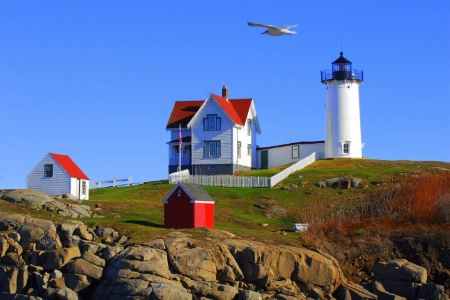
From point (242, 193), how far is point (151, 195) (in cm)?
584

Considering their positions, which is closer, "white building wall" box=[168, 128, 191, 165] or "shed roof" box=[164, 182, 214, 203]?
"shed roof" box=[164, 182, 214, 203]

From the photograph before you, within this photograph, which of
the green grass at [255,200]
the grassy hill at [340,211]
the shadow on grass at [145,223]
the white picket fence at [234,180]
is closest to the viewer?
the grassy hill at [340,211]

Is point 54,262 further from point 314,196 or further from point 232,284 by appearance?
point 314,196

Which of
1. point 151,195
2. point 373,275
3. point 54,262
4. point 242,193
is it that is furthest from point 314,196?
point 54,262

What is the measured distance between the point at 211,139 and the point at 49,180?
732 inches

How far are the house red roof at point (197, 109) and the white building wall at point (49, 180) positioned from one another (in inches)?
747

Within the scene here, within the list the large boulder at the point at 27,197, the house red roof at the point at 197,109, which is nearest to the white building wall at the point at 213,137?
the house red roof at the point at 197,109

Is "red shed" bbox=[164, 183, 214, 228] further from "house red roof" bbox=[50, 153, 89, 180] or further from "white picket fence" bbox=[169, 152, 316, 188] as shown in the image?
"white picket fence" bbox=[169, 152, 316, 188]

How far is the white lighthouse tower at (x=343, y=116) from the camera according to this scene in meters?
78.4

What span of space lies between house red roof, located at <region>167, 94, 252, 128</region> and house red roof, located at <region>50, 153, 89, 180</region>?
56.4 ft

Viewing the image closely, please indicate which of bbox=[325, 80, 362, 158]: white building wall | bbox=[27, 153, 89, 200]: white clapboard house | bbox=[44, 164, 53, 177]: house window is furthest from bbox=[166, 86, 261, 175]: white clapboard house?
bbox=[44, 164, 53, 177]: house window

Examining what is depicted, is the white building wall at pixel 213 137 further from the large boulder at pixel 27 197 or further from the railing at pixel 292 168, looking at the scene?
the large boulder at pixel 27 197

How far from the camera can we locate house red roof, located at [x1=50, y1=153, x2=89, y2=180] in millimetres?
59875

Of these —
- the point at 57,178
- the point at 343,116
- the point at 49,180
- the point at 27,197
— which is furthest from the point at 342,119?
the point at 27,197
